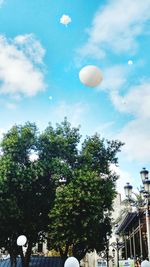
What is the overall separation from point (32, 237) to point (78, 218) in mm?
5172

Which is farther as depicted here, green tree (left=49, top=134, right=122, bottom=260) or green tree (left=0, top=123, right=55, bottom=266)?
green tree (left=0, top=123, right=55, bottom=266)

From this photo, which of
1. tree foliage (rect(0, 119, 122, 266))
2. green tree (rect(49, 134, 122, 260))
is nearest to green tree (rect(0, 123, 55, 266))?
tree foliage (rect(0, 119, 122, 266))

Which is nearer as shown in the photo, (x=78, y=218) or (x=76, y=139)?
(x=78, y=218)

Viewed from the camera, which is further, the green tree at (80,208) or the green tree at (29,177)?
the green tree at (29,177)

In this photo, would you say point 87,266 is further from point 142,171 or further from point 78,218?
point 142,171

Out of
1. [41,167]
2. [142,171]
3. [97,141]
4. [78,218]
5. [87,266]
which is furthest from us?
[87,266]

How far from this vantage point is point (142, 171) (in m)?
14.4

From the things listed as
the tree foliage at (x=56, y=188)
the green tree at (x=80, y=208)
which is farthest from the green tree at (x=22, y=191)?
the green tree at (x=80, y=208)

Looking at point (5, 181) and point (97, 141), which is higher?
point (97, 141)

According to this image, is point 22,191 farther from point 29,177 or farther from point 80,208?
point 80,208

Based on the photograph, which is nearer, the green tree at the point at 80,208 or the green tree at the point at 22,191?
the green tree at the point at 80,208

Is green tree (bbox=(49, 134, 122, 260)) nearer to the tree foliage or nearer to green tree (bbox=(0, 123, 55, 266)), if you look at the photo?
the tree foliage

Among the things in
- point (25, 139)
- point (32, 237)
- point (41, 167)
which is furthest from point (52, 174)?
point (32, 237)

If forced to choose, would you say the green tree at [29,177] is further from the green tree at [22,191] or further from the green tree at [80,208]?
the green tree at [80,208]
